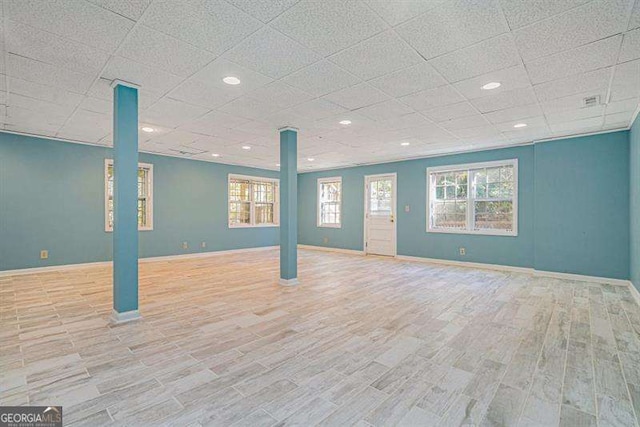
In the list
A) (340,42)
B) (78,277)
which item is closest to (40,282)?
(78,277)

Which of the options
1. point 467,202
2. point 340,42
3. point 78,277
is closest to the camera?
point 340,42

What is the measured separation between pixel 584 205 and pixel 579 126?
1.42 meters

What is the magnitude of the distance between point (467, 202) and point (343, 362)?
18.5ft

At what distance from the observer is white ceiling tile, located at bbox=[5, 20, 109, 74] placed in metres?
2.45

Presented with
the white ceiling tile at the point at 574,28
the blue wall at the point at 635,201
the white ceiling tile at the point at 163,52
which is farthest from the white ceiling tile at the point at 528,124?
the white ceiling tile at the point at 163,52

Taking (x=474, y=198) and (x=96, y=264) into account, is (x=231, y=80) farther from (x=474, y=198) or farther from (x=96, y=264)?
(x=474, y=198)

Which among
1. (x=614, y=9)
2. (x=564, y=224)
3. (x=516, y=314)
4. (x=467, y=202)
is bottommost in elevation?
(x=516, y=314)

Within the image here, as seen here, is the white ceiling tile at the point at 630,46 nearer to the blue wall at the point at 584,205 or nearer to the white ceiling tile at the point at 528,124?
the white ceiling tile at the point at 528,124

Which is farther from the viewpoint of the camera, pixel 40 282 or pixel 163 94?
→ pixel 40 282

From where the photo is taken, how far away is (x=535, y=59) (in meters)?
2.82

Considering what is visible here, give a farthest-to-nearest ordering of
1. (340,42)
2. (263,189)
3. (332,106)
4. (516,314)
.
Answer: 1. (263,189)
2. (332,106)
3. (516,314)
4. (340,42)

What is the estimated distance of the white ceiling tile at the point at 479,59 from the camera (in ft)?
8.50

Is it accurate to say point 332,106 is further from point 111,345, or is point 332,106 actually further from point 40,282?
point 40,282

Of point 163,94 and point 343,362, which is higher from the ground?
point 163,94
